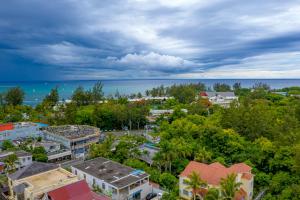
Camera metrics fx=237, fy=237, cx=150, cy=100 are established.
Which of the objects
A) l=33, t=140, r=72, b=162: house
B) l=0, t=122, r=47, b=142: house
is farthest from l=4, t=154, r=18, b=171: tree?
l=0, t=122, r=47, b=142: house

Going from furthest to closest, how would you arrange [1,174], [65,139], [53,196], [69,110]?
[69,110]
[65,139]
[1,174]
[53,196]

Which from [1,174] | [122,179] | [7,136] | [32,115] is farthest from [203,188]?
[32,115]

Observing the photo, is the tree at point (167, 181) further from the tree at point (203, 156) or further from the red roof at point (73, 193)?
the red roof at point (73, 193)

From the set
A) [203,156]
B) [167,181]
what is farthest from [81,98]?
[167,181]

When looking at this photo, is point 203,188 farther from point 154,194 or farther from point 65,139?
point 65,139

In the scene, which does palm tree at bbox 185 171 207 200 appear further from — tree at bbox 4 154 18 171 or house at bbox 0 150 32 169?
house at bbox 0 150 32 169

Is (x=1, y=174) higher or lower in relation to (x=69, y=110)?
lower
